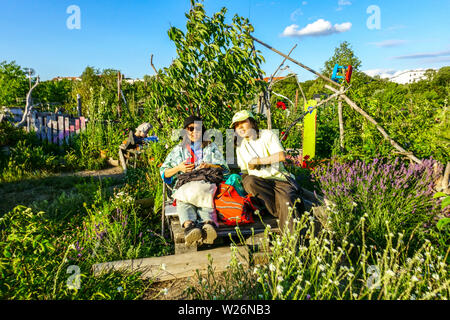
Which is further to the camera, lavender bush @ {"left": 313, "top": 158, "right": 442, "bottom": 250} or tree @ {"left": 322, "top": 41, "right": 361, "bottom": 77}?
tree @ {"left": 322, "top": 41, "right": 361, "bottom": 77}

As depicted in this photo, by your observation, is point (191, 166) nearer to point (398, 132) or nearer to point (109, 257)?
point (109, 257)

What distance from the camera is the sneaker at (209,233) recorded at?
102 inches

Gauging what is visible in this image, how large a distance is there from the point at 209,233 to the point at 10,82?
1432 cm

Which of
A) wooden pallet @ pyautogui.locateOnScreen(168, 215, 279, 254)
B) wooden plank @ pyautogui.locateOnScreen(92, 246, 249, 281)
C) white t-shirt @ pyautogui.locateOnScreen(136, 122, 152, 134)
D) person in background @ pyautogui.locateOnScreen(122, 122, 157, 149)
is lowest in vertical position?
wooden plank @ pyautogui.locateOnScreen(92, 246, 249, 281)

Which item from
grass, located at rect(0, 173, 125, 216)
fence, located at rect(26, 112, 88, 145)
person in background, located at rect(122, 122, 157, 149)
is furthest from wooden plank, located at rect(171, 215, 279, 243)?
fence, located at rect(26, 112, 88, 145)

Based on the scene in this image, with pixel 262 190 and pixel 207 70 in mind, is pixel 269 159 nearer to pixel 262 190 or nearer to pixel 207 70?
pixel 262 190

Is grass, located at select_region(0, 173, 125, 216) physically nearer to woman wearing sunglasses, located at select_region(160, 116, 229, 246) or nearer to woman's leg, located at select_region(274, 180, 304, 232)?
woman wearing sunglasses, located at select_region(160, 116, 229, 246)

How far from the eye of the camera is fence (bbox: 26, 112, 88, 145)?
8.31 meters

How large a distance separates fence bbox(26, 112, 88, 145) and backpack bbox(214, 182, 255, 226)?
6740 mm

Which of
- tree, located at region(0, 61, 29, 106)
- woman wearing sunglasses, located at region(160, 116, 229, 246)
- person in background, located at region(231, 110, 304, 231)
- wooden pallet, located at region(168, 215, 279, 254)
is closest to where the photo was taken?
wooden pallet, located at region(168, 215, 279, 254)

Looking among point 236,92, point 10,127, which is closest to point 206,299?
point 236,92
